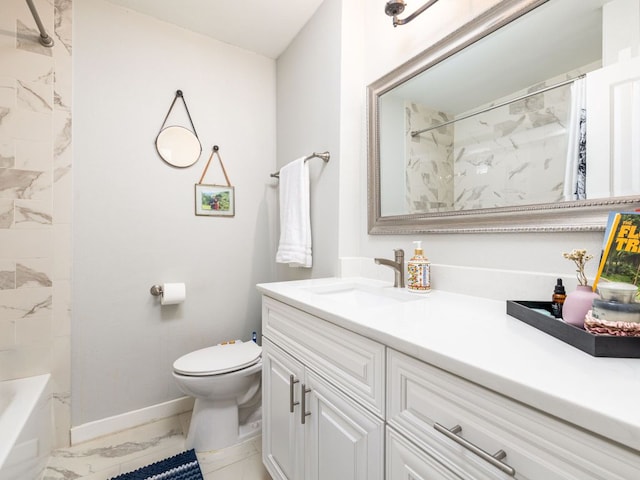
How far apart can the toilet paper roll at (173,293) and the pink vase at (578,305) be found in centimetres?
172

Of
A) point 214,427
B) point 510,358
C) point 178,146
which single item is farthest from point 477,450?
point 178,146

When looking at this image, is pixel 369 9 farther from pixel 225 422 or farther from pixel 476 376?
pixel 225 422

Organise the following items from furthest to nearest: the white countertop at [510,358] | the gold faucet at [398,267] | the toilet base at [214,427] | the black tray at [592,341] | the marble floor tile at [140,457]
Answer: the toilet base at [214,427]
the marble floor tile at [140,457]
the gold faucet at [398,267]
the black tray at [592,341]
the white countertop at [510,358]

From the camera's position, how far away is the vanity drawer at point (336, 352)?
67 centimetres

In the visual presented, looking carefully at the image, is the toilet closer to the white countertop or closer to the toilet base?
the toilet base

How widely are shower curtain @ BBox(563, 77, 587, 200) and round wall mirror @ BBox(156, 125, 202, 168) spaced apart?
1813 mm

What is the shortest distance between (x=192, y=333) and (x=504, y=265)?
1720 mm

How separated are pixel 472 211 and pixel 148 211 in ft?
5.57

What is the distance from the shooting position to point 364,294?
1.24 meters

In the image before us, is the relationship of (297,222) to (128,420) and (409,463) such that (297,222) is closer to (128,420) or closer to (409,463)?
(409,463)

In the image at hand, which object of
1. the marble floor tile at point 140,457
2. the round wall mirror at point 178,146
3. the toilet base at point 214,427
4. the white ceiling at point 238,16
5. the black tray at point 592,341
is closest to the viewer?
the black tray at point 592,341

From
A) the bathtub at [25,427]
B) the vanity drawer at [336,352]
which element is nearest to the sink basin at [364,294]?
the vanity drawer at [336,352]

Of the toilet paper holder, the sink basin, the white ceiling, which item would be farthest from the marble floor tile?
the white ceiling

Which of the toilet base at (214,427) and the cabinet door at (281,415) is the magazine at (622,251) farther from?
the toilet base at (214,427)
